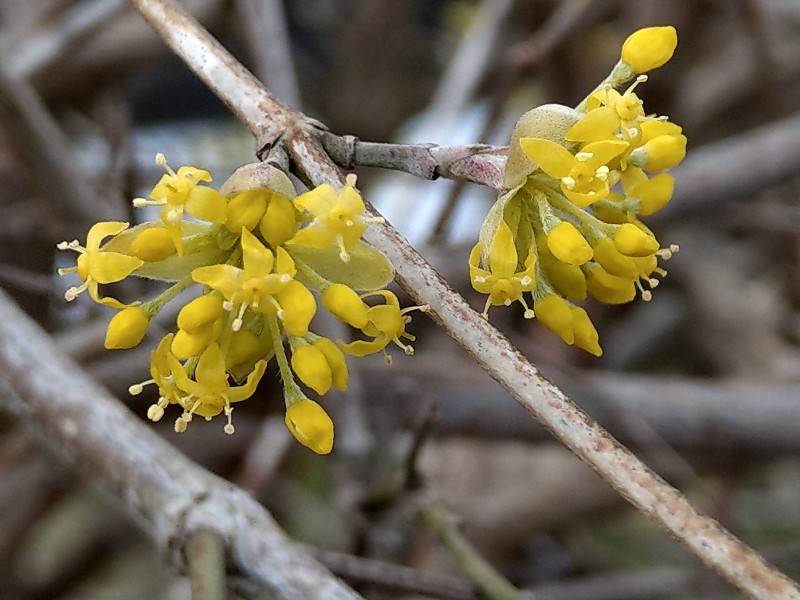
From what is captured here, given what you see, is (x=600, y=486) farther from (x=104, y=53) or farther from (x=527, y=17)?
(x=104, y=53)

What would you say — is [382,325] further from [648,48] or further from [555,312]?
[648,48]

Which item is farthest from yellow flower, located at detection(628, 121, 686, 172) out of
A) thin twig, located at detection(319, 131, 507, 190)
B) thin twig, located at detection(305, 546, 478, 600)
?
thin twig, located at detection(305, 546, 478, 600)

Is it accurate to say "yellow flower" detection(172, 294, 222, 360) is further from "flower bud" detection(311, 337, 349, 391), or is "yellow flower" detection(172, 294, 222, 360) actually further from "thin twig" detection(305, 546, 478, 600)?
"thin twig" detection(305, 546, 478, 600)

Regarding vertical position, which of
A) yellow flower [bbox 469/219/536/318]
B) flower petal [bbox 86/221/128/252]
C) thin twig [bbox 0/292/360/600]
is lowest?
thin twig [bbox 0/292/360/600]

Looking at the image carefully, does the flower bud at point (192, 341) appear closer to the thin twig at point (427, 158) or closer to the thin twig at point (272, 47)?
the thin twig at point (427, 158)

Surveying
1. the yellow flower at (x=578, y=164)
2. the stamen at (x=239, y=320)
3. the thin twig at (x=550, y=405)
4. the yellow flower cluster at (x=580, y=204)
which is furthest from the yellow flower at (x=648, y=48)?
the stamen at (x=239, y=320)
